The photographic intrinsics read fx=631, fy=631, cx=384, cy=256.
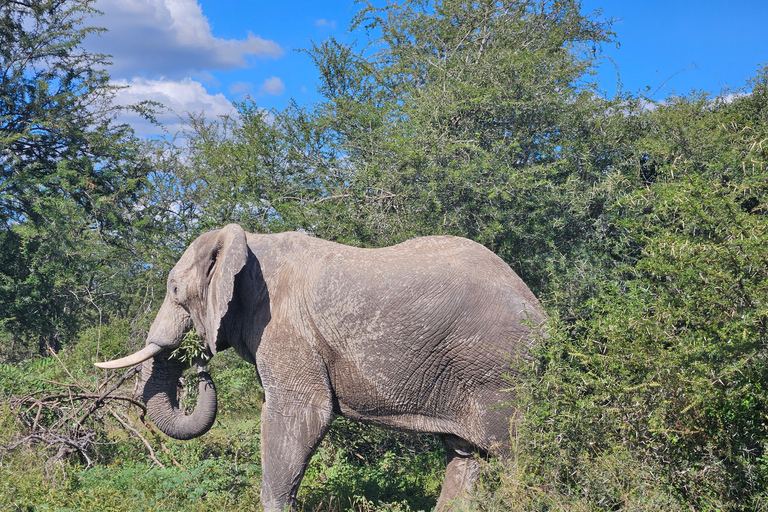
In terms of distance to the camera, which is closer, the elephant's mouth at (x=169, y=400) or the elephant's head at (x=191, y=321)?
the elephant's head at (x=191, y=321)

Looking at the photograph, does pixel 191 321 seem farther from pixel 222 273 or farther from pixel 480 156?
pixel 480 156

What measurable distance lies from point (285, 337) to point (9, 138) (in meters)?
12.2

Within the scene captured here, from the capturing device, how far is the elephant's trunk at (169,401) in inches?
243

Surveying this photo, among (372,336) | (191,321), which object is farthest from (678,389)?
(191,321)

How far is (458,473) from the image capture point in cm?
541

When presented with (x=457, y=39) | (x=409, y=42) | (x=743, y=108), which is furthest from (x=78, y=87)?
(x=743, y=108)

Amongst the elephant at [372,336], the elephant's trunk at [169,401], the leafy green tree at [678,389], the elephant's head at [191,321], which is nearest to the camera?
the leafy green tree at [678,389]

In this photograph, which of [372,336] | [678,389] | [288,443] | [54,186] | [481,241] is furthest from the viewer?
[54,186]

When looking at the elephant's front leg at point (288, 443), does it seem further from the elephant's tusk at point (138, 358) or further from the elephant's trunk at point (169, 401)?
the elephant's tusk at point (138, 358)

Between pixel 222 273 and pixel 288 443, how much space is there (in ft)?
4.97

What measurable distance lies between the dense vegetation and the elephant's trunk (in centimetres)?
44

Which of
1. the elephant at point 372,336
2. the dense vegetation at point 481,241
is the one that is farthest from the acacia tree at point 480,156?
the elephant at point 372,336

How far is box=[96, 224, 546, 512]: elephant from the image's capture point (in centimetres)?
499

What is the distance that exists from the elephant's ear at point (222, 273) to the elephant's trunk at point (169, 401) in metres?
0.75
